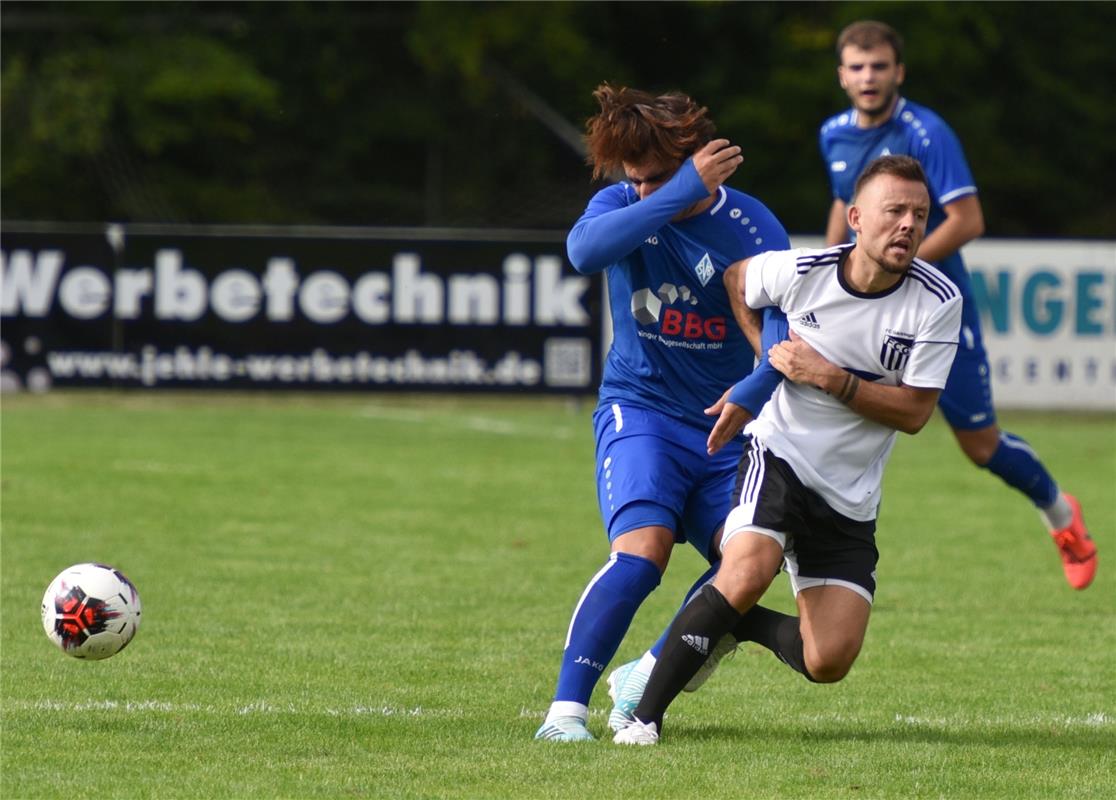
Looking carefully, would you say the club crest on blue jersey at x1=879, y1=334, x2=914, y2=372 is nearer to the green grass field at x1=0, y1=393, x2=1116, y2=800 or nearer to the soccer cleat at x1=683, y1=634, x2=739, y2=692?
the soccer cleat at x1=683, y1=634, x2=739, y2=692

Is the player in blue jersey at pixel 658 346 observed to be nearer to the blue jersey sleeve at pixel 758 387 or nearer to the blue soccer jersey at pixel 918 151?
the blue jersey sleeve at pixel 758 387

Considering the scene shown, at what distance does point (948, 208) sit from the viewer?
8.59 m

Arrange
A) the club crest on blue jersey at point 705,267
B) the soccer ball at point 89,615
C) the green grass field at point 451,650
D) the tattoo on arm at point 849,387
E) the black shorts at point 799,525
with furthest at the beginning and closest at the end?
1. the soccer ball at point 89,615
2. the club crest on blue jersey at point 705,267
3. the black shorts at point 799,525
4. the tattoo on arm at point 849,387
5. the green grass field at point 451,650

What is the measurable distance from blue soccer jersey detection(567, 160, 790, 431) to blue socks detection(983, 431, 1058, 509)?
9.61 ft

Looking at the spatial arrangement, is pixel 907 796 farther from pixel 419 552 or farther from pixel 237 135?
pixel 237 135

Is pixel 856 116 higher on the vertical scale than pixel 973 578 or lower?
higher

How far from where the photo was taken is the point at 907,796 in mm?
5047

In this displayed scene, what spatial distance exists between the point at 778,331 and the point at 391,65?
27.8 metres

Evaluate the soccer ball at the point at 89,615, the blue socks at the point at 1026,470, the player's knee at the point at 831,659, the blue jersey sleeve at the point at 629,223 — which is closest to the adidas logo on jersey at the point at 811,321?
the blue jersey sleeve at the point at 629,223

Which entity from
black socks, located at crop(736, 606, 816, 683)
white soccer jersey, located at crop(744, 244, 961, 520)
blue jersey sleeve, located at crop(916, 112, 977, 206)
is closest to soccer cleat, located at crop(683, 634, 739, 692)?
black socks, located at crop(736, 606, 816, 683)

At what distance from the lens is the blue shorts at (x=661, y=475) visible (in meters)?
5.84

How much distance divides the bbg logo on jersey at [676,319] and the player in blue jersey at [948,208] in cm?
270

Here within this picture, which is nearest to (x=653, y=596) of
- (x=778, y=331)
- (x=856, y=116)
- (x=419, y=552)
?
(x=419, y=552)

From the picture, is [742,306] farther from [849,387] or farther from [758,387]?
[849,387]
